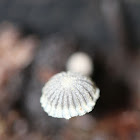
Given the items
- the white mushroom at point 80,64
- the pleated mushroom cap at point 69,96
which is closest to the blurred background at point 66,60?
the white mushroom at point 80,64

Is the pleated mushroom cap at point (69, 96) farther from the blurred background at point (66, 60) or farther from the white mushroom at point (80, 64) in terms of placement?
the white mushroom at point (80, 64)

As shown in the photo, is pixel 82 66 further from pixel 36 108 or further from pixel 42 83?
pixel 36 108

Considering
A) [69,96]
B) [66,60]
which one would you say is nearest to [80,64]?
[66,60]

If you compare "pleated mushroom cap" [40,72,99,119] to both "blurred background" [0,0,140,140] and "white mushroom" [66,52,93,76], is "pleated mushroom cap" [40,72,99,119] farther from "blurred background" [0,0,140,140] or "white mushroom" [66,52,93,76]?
"white mushroom" [66,52,93,76]

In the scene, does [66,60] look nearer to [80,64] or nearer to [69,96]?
[80,64]

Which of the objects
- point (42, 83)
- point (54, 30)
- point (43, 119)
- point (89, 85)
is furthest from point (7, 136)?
point (54, 30)

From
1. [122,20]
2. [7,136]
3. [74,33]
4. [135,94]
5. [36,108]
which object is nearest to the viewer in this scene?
[7,136]
